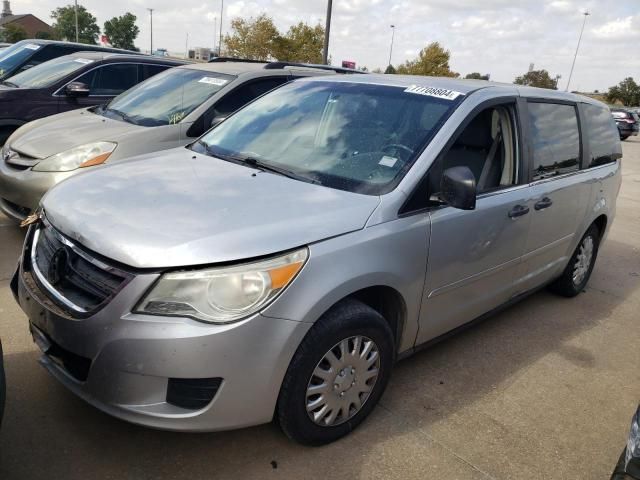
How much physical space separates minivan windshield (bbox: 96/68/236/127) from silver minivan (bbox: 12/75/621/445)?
5.76 feet

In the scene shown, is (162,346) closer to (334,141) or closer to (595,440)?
(334,141)

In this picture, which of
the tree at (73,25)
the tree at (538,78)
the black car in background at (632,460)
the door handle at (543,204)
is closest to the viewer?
the black car in background at (632,460)

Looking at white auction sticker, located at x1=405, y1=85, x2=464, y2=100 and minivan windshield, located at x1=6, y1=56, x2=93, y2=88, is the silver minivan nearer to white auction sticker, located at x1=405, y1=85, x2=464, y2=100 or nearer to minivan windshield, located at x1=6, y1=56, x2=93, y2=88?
white auction sticker, located at x1=405, y1=85, x2=464, y2=100

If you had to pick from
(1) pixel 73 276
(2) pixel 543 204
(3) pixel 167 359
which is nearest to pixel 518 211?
(2) pixel 543 204

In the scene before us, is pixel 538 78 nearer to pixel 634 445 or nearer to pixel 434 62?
pixel 434 62

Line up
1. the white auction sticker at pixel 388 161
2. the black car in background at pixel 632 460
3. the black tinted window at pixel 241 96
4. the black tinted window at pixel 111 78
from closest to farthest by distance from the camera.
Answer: the black car in background at pixel 632 460, the white auction sticker at pixel 388 161, the black tinted window at pixel 241 96, the black tinted window at pixel 111 78

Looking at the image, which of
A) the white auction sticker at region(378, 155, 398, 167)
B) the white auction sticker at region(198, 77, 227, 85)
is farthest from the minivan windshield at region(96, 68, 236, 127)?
the white auction sticker at region(378, 155, 398, 167)

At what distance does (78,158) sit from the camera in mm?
4531

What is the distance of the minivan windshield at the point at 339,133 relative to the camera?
2.82 m

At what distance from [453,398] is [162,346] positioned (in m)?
1.82

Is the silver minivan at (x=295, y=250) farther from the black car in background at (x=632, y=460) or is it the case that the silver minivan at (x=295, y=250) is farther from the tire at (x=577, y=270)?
the black car in background at (x=632, y=460)

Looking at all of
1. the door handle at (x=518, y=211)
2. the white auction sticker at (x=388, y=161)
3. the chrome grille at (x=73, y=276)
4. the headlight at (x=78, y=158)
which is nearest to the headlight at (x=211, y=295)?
the chrome grille at (x=73, y=276)

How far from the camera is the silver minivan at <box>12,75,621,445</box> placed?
208cm

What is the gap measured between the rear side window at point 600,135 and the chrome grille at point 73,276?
12.5 feet
